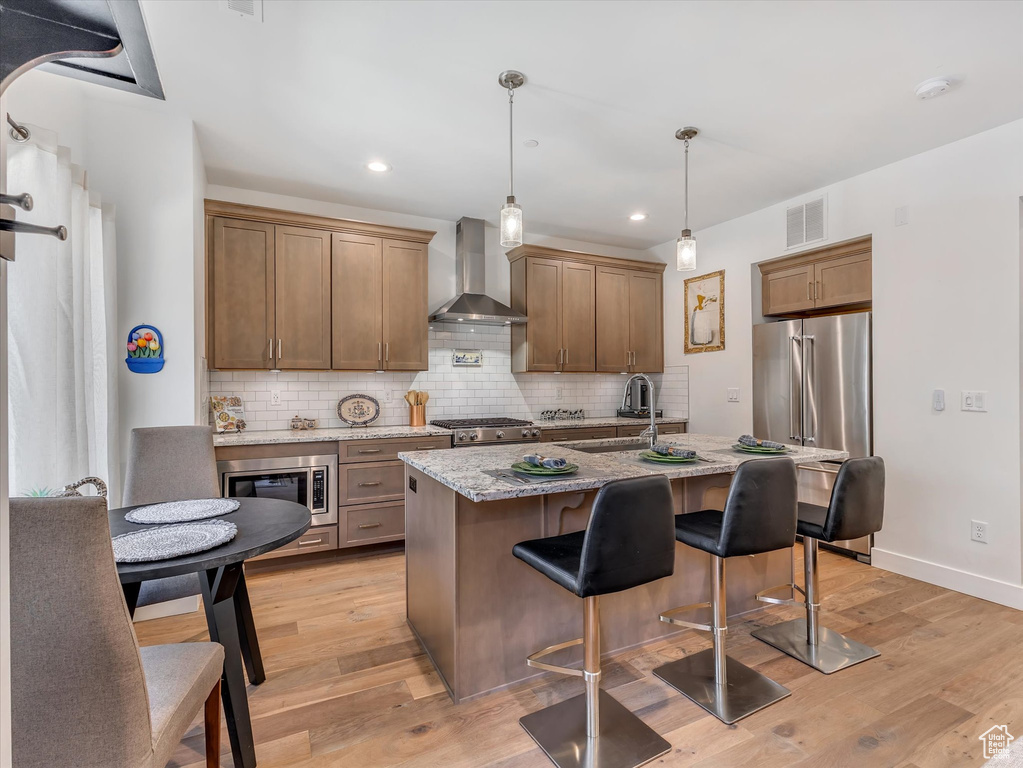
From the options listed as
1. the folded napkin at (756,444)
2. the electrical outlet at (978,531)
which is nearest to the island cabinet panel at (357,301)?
the folded napkin at (756,444)

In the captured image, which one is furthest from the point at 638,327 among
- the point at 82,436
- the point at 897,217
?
the point at 82,436

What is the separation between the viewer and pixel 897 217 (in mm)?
3340

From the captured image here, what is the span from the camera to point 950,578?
306 cm

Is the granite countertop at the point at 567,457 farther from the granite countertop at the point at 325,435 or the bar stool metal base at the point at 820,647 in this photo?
the granite countertop at the point at 325,435

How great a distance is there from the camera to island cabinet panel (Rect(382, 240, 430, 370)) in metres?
4.02

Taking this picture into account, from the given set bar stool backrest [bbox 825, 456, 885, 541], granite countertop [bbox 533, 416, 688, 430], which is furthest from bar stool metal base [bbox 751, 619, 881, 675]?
granite countertop [bbox 533, 416, 688, 430]

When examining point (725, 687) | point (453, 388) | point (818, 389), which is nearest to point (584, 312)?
point (453, 388)

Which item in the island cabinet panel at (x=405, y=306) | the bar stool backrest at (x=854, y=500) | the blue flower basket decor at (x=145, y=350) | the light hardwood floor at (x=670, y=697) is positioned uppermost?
the island cabinet panel at (x=405, y=306)

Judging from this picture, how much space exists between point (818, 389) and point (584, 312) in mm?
2052

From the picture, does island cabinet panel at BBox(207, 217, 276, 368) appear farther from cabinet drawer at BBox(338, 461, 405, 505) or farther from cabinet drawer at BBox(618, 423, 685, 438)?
cabinet drawer at BBox(618, 423, 685, 438)

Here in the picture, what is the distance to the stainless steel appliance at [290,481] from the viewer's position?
324cm

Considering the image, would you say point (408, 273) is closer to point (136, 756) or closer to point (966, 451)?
point (136, 756)

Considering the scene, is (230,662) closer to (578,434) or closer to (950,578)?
(578,434)

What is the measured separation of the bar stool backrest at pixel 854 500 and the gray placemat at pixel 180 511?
243 centimetres
